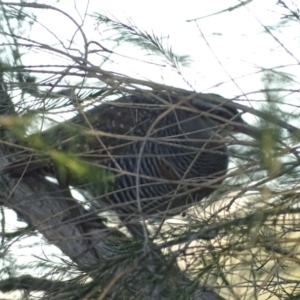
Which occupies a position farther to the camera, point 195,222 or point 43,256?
point 43,256

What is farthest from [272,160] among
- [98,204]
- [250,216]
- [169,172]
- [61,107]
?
[169,172]

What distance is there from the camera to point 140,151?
209 cm

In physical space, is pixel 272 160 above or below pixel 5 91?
below

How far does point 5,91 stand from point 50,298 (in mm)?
653

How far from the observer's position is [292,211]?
204 cm

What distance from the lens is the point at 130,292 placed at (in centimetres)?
207

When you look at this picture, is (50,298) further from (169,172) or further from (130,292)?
(169,172)

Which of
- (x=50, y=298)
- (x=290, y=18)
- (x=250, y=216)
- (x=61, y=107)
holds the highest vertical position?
(x=290, y=18)

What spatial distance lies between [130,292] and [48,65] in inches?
24.7

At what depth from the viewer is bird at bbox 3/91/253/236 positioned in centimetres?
208

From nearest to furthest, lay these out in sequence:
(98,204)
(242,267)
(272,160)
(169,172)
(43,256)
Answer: (272,160) < (242,267) < (43,256) < (98,204) < (169,172)

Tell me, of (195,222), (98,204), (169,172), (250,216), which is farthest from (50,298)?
(169,172)

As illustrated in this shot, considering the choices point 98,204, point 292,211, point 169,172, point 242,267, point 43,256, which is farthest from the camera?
point 169,172

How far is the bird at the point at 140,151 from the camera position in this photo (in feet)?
6.82
